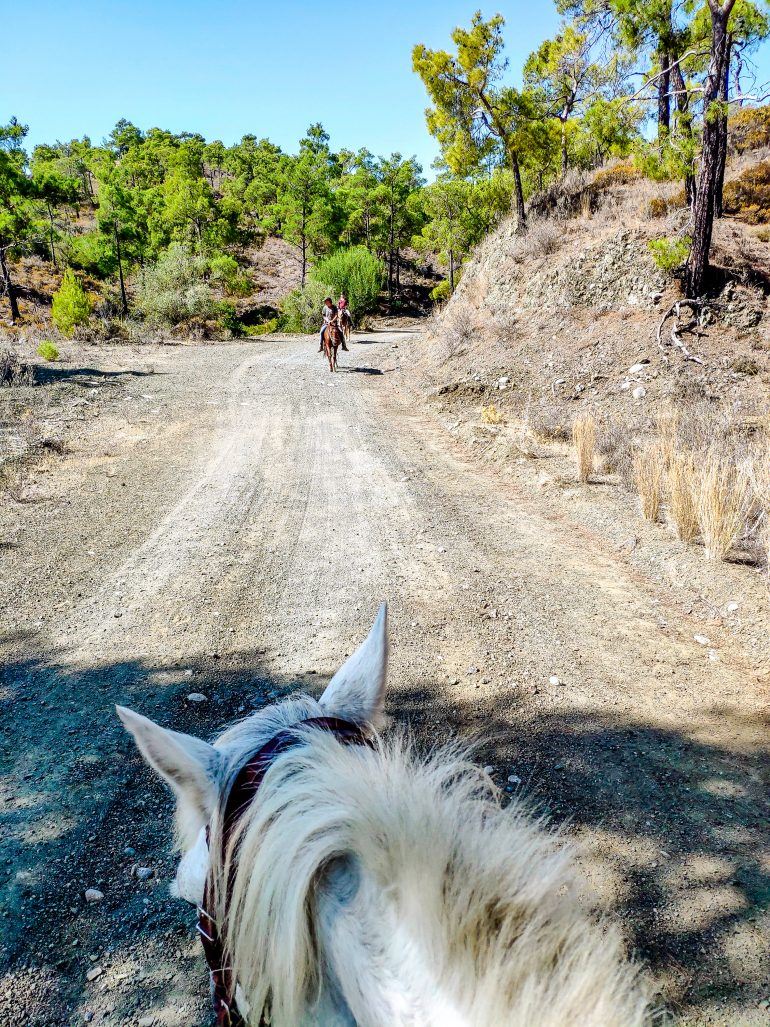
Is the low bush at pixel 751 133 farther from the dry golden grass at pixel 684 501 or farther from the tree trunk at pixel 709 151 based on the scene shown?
the dry golden grass at pixel 684 501

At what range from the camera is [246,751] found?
3.68ft

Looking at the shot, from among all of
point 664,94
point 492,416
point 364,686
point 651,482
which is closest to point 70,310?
point 492,416

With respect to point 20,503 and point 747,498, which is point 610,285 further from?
point 20,503

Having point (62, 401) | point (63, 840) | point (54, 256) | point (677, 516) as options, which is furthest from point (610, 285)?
point (54, 256)

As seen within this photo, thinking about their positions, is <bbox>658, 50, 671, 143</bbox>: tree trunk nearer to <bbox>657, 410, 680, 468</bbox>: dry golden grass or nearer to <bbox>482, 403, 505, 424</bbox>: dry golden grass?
<bbox>657, 410, 680, 468</bbox>: dry golden grass

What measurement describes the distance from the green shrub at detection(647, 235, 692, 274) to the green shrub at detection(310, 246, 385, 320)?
811 inches

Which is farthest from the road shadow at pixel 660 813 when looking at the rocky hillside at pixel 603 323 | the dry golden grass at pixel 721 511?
the rocky hillside at pixel 603 323

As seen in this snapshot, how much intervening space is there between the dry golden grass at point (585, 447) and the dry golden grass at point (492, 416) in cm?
262

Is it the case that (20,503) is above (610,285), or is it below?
below

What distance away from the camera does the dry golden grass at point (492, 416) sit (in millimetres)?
9211

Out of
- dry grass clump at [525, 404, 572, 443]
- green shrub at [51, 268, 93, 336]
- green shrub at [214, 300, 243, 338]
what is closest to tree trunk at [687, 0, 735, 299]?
dry grass clump at [525, 404, 572, 443]

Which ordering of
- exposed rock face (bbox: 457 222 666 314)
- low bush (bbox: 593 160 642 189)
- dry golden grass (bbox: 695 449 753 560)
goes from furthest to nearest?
1. low bush (bbox: 593 160 642 189)
2. exposed rock face (bbox: 457 222 666 314)
3. dry golden grass (bbox: 695 449 753 560)

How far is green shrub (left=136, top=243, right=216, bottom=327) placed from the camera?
81.4 feet

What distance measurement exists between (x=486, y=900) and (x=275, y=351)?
64.0 ft
